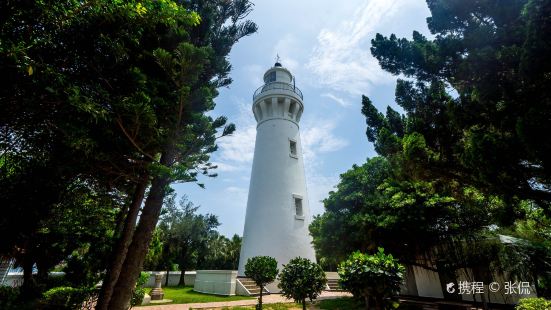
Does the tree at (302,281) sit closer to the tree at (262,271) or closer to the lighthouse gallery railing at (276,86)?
the tree at (262,271)

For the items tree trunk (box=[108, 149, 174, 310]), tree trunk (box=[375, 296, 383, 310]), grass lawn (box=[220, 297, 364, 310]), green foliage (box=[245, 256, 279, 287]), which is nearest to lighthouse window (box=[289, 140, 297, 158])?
green foliage (box=[245, 256, 279, 287])

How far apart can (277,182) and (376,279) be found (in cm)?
1169

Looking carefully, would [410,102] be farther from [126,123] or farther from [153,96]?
[126,123]

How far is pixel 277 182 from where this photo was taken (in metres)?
16.4

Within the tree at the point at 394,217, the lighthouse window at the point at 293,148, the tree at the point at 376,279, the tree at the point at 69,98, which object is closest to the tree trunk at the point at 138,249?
the tree at the point at 69,98

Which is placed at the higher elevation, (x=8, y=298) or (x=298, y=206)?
Answer: (x=298, y=206)

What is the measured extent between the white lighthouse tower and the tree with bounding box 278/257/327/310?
531 centimetres

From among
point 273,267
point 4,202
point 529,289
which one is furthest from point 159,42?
point 529,289

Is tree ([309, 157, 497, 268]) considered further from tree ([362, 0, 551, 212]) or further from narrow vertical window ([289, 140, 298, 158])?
narrow vertical window ([289, 140, 298, 158])

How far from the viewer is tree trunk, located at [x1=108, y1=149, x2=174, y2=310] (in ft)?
19.2

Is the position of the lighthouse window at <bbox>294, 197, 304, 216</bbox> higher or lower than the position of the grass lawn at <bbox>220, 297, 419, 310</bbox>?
higher

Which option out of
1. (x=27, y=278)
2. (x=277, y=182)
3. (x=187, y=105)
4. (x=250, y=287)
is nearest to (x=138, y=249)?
(x=187, y=105)

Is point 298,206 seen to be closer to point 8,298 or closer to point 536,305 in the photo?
point 536,305

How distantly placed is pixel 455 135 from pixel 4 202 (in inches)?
432
